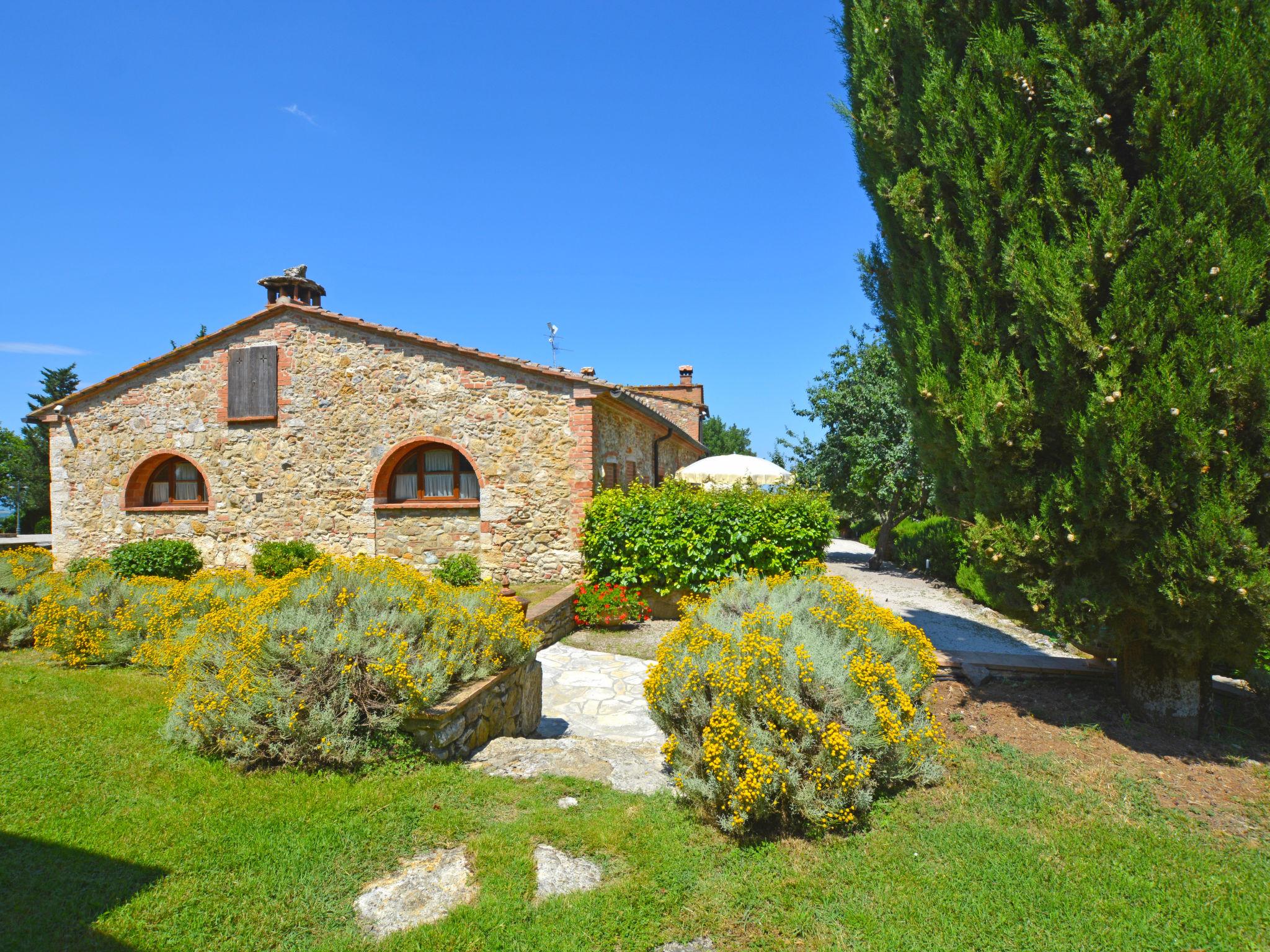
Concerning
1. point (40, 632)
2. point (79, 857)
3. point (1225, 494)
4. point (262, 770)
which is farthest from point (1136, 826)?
point (40, 632)

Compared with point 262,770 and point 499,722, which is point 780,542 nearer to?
point 499,722

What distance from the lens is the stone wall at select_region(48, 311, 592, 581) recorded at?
11.6 metres

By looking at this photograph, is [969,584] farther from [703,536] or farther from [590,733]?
[590,733]

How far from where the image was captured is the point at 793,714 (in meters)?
3.67

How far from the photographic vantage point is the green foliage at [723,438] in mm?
47875

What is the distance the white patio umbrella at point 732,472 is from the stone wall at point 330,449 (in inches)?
134

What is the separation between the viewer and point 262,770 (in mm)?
4137

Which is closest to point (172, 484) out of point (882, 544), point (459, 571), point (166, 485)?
point (166, 485)

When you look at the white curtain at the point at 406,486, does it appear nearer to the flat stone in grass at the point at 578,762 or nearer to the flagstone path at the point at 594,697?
the flagstone path at the point at 594,697

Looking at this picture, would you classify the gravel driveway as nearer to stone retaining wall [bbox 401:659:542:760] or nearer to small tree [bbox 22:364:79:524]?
stone retaining wall [bbox 401:659:542:760]

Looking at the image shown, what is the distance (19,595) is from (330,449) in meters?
5.33

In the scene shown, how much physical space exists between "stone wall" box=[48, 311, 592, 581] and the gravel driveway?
5.09m

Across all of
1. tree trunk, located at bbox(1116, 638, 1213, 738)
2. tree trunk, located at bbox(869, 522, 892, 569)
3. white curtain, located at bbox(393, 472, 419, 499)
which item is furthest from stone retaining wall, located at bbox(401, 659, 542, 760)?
tree trunk, located at bbox(869, 522, 892, 569)

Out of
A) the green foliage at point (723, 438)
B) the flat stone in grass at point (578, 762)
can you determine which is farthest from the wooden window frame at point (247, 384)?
the green foliage at point (723, 438)
